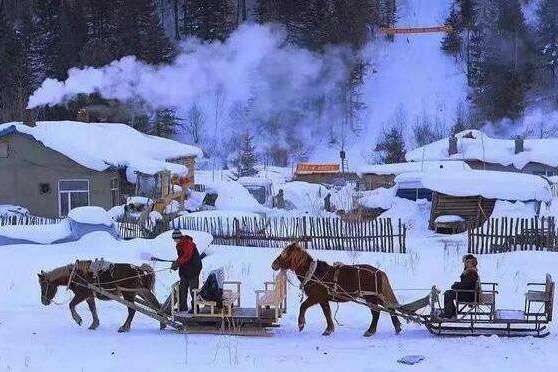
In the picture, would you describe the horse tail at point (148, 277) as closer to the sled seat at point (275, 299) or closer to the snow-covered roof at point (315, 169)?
the sled seat at point (275, 299)

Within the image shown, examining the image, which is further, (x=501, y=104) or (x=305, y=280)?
(x=501, y=104)

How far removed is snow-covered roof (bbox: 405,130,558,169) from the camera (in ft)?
150

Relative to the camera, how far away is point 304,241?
22266 millimetres

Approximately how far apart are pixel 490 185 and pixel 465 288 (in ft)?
57.9

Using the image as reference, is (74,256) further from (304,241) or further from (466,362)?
(466,362)

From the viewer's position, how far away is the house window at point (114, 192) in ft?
109

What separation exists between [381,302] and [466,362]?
2.47 meters

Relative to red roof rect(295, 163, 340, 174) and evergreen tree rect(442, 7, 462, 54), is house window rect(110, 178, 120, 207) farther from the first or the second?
evergreen tree rect(442, 7, 462, 54)

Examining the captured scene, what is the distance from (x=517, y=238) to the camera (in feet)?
68.9

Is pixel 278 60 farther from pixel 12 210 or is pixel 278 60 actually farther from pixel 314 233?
pixel 314 233

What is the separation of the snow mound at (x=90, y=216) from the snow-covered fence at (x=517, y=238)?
1122cm

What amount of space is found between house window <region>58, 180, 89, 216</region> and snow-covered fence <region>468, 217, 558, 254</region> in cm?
1863

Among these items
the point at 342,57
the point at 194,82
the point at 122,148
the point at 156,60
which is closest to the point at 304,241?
the point at 122,148

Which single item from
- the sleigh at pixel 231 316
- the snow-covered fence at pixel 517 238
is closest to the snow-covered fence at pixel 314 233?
the snow-covered fence at pixel 517 238
